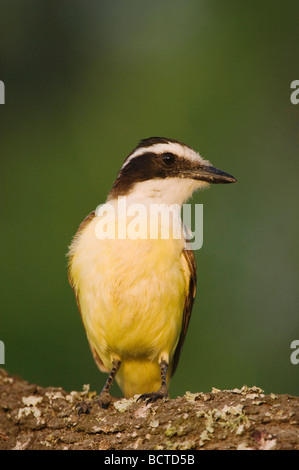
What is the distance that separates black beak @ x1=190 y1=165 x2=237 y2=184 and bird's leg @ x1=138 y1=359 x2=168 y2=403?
162cm

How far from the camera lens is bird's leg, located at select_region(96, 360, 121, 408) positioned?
5059mm

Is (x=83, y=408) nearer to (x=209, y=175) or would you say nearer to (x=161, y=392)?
(x=161, y=392)

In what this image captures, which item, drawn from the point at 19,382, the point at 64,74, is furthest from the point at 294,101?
the point at 19,382

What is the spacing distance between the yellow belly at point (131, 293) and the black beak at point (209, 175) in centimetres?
64

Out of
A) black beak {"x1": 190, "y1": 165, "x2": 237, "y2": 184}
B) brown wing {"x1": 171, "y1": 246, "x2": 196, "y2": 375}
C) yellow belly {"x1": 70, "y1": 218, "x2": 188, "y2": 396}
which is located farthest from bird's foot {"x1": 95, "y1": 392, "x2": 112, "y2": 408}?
black beak {"x1": 190, "y1": 165, "x2": 237, "y2": 184}

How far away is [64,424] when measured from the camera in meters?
4.79

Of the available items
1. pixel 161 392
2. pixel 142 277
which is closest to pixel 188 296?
pixel 142 277

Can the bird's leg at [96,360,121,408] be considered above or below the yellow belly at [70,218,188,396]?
below

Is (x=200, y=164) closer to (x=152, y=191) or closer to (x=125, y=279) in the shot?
(x=152, y=191)

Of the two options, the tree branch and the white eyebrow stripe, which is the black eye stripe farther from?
the tree branch

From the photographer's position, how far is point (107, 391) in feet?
17.7
